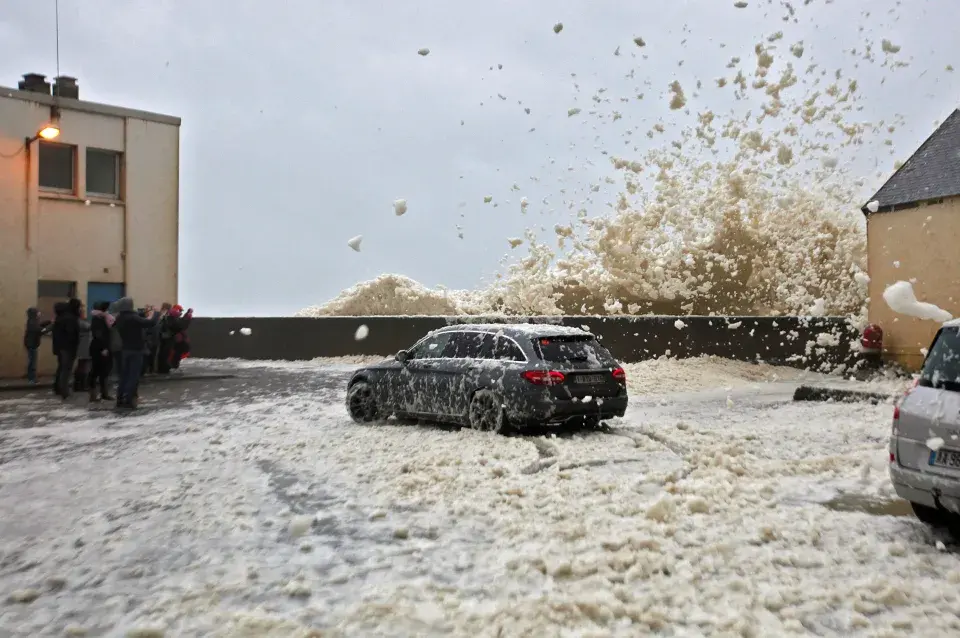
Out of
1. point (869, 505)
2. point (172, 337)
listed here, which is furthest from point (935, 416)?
point (172, 337)

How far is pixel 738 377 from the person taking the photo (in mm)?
20406

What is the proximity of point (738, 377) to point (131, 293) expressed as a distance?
53.6 feet

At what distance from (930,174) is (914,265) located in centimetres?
183

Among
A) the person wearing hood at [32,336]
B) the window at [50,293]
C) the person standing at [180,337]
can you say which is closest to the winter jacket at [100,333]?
the person wearing hood at [32,336]

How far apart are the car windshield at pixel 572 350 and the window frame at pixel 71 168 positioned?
17.5 metres

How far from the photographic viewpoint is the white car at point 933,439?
232 inches

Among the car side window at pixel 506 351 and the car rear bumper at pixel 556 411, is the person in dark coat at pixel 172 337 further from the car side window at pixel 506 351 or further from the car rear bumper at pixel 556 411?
the car rear bumper at pixel 556 411

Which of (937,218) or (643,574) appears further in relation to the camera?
(937,218)

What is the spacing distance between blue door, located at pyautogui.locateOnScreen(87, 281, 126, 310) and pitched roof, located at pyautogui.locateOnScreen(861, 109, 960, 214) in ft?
62.4

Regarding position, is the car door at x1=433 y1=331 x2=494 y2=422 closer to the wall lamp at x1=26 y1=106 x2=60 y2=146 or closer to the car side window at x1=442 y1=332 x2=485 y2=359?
the car side window at x1=442 y1=332 x2=485 y2=359

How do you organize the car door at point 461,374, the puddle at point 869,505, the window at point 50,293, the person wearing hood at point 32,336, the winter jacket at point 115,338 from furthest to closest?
the window at point 50,293
the person wearing hood at point 32,336
the winter jacket at point 115,338
the car door at point 461,374
the puddle at point 869,505

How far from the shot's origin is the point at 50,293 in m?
23.8

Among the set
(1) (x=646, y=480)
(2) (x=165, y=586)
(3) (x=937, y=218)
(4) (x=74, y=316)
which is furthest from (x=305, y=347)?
(2) (x=165, y=586)

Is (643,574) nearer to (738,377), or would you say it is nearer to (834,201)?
(738,377)
